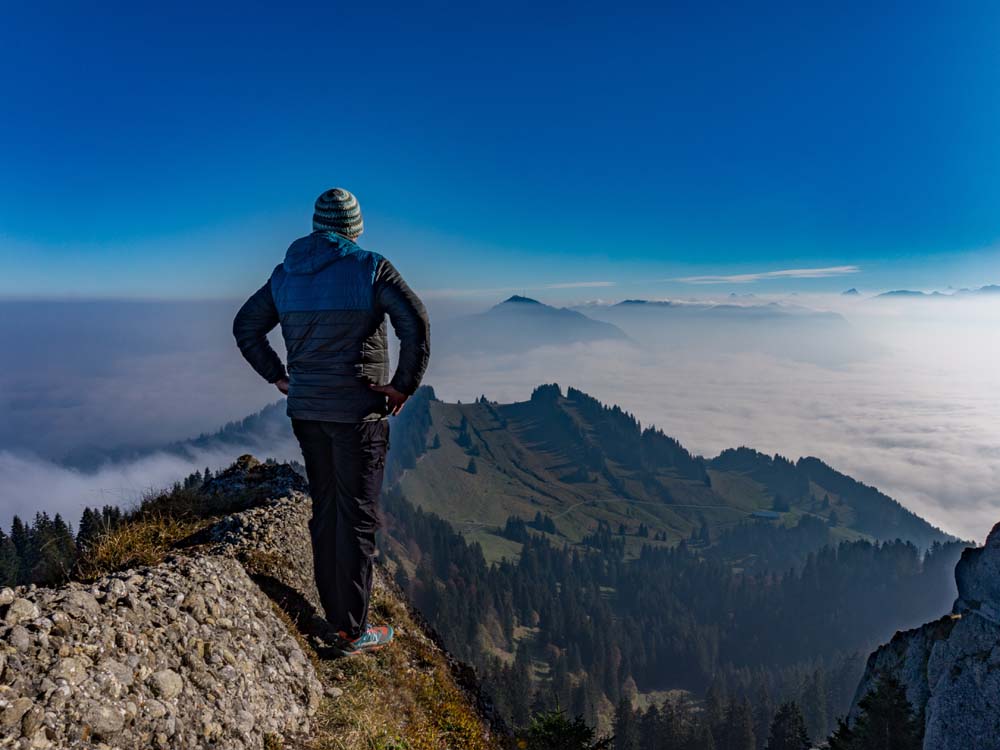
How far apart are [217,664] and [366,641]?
9.19 feet

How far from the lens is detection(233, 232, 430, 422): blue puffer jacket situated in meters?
7.51

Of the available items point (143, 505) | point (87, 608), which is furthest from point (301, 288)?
point (143, 505)

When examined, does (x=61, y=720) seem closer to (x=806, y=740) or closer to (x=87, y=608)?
(x=87, y=608)

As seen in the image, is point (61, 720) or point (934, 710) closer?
point (61, 720)

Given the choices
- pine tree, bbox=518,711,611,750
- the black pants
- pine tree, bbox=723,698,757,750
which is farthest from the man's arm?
pine tree, bbox=723,698,757,750

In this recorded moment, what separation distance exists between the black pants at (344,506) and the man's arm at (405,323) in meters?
0.86

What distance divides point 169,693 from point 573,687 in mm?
180485

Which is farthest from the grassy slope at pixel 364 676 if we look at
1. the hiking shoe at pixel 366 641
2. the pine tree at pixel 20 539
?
the pine tree at pixel 20 539

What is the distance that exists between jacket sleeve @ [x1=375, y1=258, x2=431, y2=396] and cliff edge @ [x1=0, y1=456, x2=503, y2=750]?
12.2ft

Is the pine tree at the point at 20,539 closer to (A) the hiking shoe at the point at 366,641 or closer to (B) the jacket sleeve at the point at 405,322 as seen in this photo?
(A) the hiking shoe at the point at 366,641

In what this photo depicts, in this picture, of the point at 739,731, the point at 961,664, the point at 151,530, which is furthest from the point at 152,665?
the point at 739,731

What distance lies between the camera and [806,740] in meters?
66.9

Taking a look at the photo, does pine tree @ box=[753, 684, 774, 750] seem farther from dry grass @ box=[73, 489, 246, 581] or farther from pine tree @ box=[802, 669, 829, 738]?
dry grass @ box=[73, 489, 246, 581]

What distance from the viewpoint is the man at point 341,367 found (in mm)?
7551
